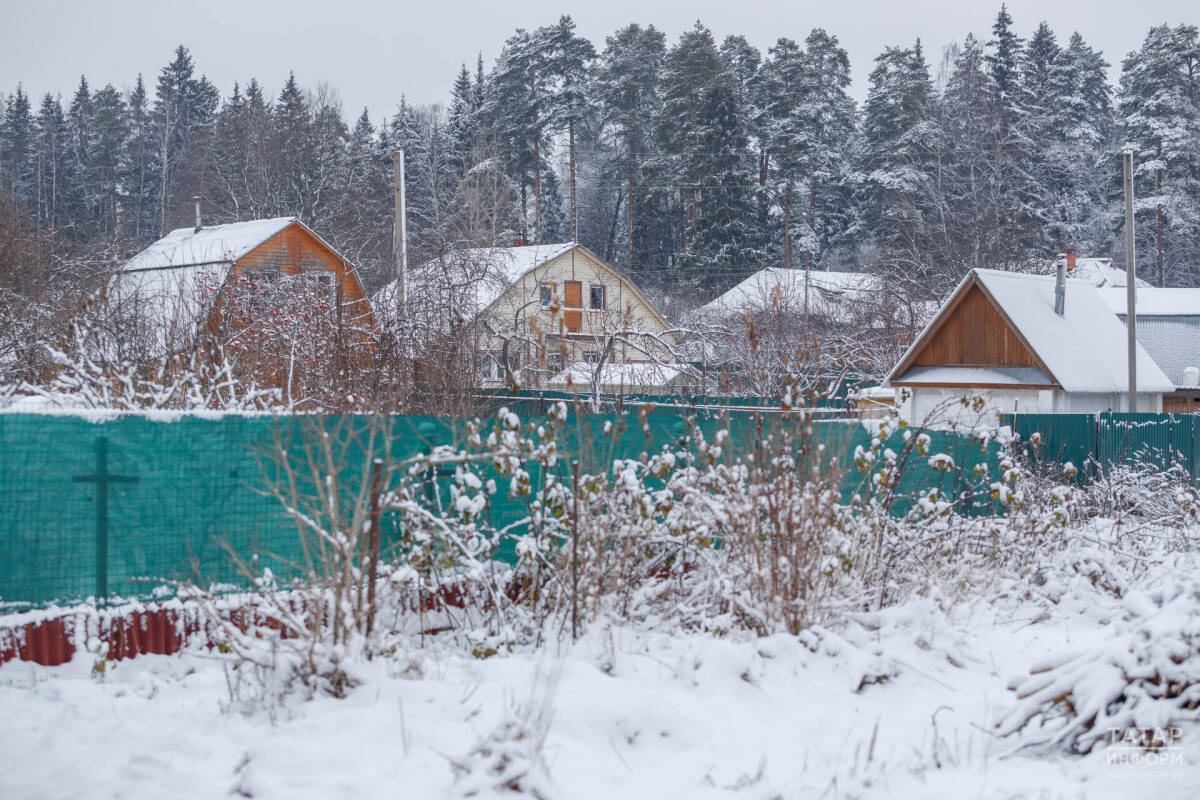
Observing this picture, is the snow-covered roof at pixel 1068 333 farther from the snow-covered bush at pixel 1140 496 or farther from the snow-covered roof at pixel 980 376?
the snow-covered bush at pixel 1140 496

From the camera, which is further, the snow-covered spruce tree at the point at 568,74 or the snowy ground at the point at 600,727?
the snow-covered spruce tree at the point at 568,74

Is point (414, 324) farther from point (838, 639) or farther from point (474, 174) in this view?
point (474, 174)

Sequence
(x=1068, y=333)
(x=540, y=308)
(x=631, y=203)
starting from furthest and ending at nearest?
(x=631, y=203) → (x=540, y=308) → (x=1068, y=333)

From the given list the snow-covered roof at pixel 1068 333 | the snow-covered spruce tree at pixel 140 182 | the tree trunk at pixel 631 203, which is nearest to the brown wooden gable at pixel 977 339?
the snow-covered roof at pixel 1068 333

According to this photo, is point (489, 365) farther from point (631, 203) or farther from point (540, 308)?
point (631, 203)

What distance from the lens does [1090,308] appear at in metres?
21.7

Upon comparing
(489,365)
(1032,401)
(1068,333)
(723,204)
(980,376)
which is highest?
(723,204)

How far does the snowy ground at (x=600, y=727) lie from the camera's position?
4.13 meters

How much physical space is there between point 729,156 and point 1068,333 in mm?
28197

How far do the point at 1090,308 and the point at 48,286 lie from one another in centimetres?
1954

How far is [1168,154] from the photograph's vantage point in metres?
46.3

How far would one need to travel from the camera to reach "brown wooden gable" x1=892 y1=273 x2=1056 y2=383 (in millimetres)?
19641

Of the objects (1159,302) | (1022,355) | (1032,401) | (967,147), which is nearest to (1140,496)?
(1032,401)

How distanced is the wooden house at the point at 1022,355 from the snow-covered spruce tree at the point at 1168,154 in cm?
2903
